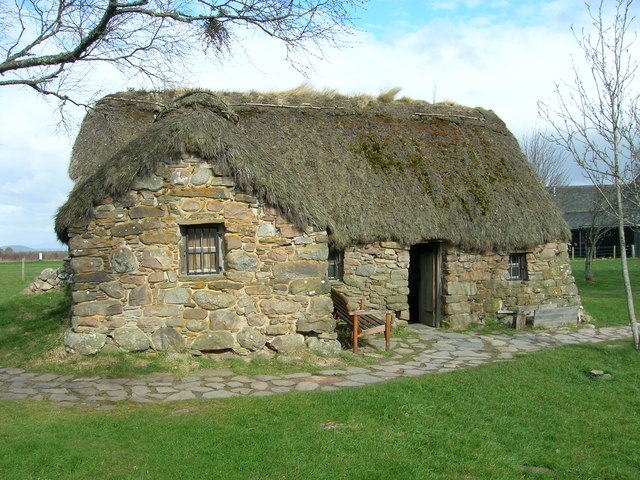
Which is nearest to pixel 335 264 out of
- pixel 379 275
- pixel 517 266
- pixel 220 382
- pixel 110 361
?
pixel 379 275

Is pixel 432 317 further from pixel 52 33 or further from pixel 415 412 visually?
pixel 52 33

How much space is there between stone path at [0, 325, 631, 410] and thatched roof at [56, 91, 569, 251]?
8.29ft

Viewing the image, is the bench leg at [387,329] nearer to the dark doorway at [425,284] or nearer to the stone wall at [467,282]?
the stone wall at [467,282]

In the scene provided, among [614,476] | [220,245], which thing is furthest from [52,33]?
[614,476]

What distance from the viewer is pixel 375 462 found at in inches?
185

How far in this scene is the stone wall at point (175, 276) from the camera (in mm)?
→ 8078

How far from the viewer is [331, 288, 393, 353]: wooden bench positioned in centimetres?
897

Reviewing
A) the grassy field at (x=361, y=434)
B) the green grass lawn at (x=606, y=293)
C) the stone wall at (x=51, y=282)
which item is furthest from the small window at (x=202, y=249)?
the green grass lawn at (x=606, y=293)

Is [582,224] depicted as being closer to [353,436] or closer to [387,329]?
[387,329]

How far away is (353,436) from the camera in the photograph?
5.28 m

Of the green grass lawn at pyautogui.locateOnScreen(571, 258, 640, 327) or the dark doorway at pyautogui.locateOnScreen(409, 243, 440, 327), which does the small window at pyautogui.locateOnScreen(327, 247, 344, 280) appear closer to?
the dark doorway at pyautogui.locateOnScreen(409, 243, 440, 327)

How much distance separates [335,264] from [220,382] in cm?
512

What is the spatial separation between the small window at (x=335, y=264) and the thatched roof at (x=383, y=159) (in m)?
0.55

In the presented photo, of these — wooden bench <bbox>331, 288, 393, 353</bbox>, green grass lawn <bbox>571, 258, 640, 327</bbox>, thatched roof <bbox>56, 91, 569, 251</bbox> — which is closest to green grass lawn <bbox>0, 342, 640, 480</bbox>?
wooden bench <bbox>331, 288, 393, 353</bbox>
